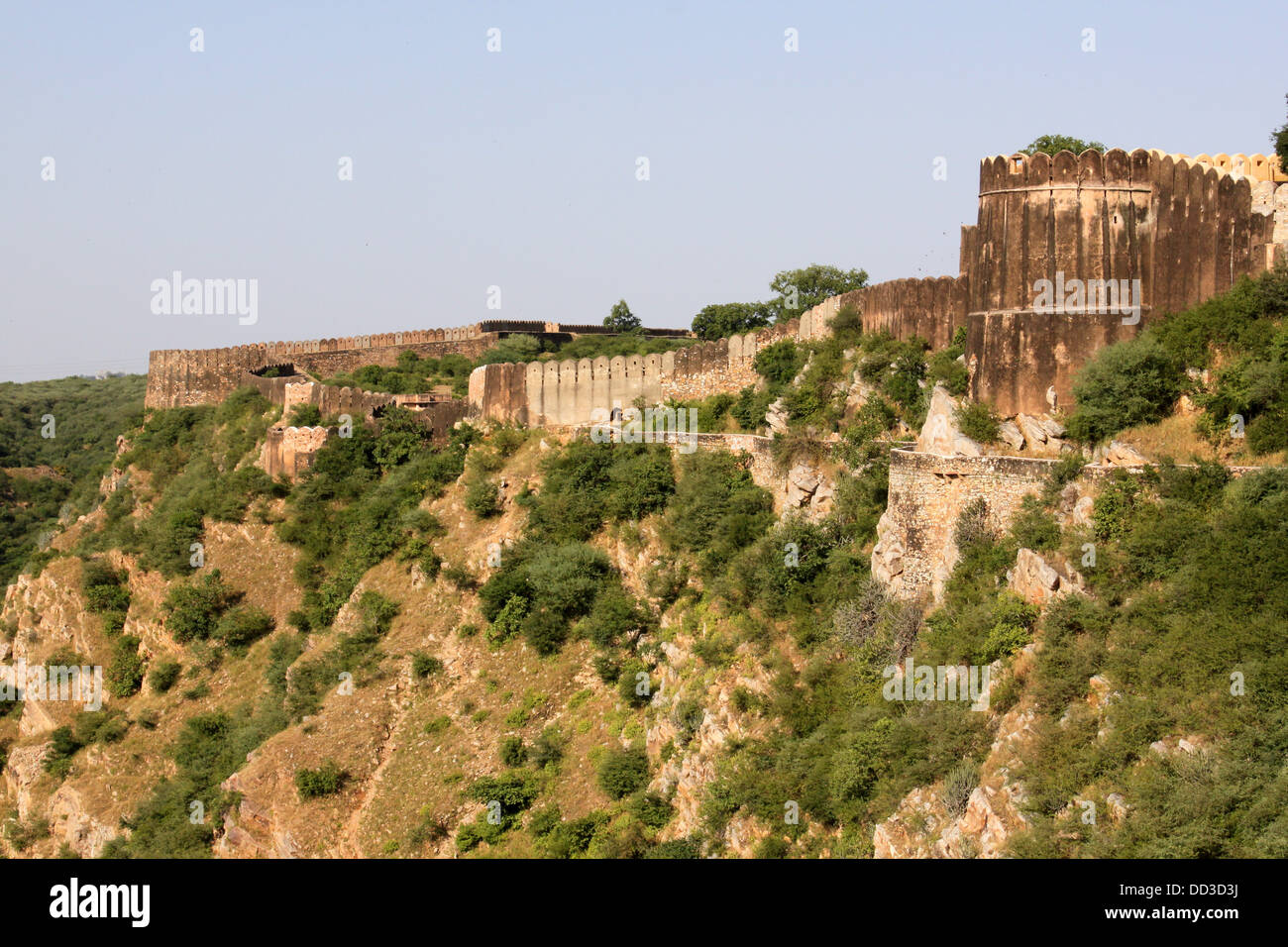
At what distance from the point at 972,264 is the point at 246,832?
14163mm

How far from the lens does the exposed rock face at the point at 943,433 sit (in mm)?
19031

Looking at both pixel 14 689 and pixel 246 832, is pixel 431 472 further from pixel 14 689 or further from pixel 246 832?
pixel 14 689

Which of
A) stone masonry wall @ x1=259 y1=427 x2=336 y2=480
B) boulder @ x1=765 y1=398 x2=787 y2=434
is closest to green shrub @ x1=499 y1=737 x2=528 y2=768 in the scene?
boulder @ x1=765 y1=398 x2=787 y2=434

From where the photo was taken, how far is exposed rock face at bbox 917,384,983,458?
62.4ft

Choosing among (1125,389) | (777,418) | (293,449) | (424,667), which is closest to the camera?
(1125,389)

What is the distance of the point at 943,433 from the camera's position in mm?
19484

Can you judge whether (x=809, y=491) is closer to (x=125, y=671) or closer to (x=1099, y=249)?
(x=1099, y=249)

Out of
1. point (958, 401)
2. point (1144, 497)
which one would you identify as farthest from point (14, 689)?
point (1144, 497)

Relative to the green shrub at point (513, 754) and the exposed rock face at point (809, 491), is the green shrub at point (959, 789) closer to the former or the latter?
the exposed rock face at point (809, 491)

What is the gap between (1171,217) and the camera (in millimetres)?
19281

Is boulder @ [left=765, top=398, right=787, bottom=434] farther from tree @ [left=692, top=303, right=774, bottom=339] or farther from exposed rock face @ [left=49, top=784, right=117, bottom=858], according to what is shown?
tree @ [left=692, top=303, right=774, bottom=339]

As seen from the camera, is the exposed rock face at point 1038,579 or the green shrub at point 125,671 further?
the green shrub at point 125,671

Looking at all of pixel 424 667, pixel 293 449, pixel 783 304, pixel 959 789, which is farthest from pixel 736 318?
pixel 959 789

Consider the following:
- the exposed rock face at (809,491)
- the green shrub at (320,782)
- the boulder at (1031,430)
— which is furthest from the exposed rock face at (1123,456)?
the green shrub at (320,782)
